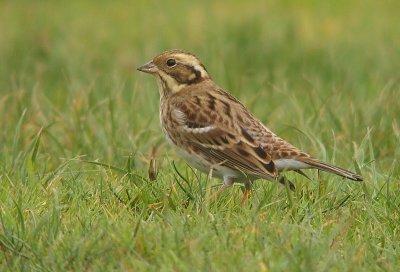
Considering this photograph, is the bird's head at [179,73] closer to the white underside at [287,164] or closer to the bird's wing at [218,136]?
the bird's wing at [218,136]

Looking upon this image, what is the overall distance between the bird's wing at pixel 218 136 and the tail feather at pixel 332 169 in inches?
9.2

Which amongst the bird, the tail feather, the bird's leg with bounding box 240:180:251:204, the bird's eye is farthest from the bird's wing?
the bird's eye

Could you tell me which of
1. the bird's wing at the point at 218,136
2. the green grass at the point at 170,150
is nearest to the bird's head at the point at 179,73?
the bird's wing at the point at 218,136

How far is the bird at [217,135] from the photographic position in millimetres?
7105

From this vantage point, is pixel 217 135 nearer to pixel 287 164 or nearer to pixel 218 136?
pixel 218 136

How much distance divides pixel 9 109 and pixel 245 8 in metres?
6.29

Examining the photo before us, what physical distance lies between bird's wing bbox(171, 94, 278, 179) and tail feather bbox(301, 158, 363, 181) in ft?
0.76

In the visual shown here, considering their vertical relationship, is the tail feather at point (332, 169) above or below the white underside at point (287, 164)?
above

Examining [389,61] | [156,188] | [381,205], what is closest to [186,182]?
[156,188]

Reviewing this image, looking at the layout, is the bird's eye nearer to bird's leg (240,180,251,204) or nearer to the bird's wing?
the bird's wing

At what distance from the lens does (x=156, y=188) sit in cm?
686

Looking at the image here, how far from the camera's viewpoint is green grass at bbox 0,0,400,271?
575 centimetres

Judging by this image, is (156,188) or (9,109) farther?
(9,109)

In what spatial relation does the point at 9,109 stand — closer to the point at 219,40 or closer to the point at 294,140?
the point at 294,140
